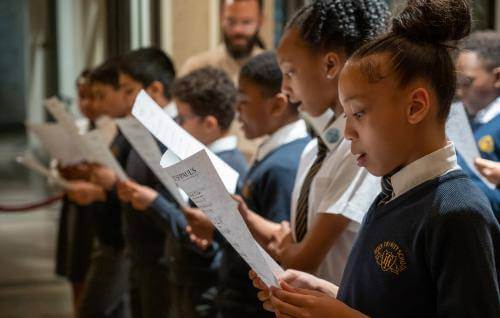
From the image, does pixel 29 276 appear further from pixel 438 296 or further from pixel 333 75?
pixel 438 296

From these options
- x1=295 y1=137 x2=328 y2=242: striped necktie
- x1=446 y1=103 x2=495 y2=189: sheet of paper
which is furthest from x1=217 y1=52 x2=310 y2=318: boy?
x1=446 y1=103 x2=495 y2=189: sheet of paper

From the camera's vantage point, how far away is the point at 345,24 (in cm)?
196

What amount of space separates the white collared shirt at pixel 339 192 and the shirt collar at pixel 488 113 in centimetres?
107

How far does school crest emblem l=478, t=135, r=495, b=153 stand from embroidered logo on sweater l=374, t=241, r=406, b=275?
150 centimetres

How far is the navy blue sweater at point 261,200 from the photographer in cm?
227

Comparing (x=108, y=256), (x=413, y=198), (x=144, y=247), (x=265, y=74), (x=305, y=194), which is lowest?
(x=108, y=256)

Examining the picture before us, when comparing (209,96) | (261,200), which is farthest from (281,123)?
(209,96)

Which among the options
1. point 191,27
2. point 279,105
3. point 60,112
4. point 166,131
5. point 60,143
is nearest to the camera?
point 166,131

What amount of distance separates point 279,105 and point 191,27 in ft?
11.2

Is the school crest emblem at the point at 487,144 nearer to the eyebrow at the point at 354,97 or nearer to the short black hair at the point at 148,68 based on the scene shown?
the short black hair at the point at 148,68

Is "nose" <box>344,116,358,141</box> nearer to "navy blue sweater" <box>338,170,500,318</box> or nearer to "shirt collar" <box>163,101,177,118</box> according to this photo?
"navy blue sweater" <box>338,170,500,318</box>

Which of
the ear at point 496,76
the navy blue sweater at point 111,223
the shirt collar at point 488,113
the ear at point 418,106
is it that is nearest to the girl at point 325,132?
the ear at point 418,106

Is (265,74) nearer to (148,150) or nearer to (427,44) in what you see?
(148,150)

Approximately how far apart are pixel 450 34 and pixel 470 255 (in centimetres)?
39
